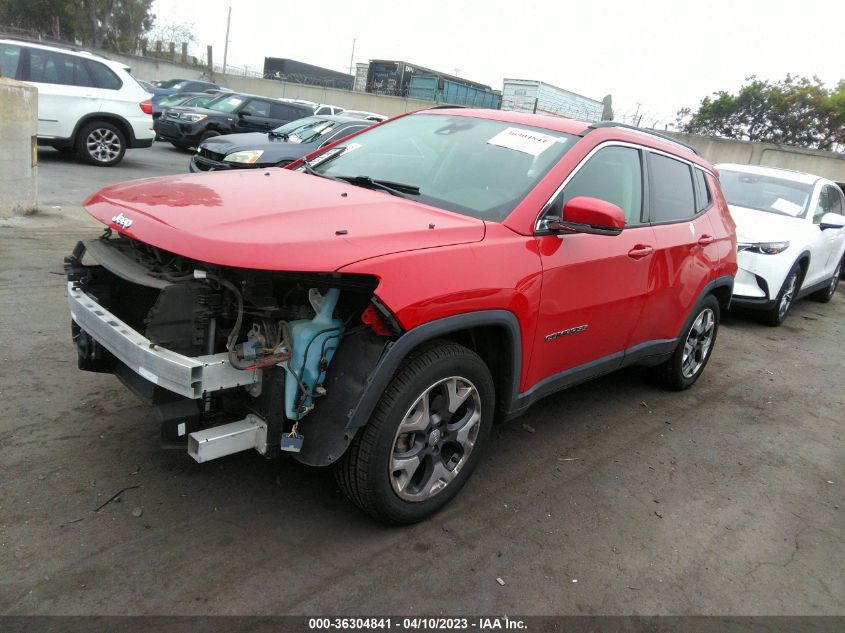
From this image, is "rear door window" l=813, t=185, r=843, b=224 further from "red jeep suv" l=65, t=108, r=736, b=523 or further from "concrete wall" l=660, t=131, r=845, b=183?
"concrete wall" l=660, t=131, r=845, b=183

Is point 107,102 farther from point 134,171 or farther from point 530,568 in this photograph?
point 530,568

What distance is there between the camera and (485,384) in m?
3.09

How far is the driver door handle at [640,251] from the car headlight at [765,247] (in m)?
3.91

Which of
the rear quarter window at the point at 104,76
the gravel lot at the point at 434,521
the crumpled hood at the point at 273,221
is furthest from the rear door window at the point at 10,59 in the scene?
the crumpled hood at the point at 273,221

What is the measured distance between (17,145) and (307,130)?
465cm

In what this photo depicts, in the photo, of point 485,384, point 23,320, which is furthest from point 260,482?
point 23,320

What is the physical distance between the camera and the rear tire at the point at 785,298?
735 centimetres

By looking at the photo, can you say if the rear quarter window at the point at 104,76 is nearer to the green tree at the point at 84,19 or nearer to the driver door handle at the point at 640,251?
the driver door handle at the point at 640,251

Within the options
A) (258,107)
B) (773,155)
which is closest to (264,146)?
(258,107)

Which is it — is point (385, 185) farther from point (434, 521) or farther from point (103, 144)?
point (103, 144)

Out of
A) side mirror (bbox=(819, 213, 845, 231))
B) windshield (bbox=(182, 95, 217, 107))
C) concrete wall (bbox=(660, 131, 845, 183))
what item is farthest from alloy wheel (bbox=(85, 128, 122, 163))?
concrete wall (bbox=(660, 131, 845, 183))

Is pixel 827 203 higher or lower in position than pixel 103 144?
higher

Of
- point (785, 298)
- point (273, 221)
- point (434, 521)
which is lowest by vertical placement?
point (434, 521)

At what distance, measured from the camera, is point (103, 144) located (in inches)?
439
